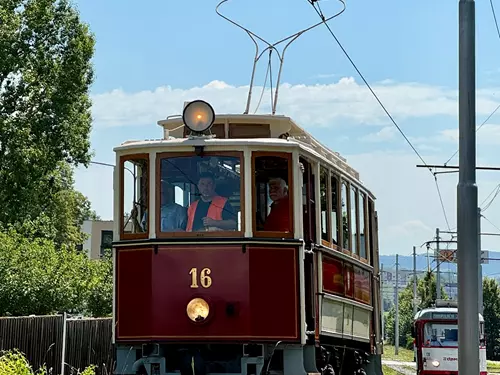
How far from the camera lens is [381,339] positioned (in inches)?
627

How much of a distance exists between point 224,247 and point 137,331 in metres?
1.26

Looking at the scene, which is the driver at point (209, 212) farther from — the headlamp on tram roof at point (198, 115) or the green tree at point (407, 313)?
the green tree at point (407, 313)

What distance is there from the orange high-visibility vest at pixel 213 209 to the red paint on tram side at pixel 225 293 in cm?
30

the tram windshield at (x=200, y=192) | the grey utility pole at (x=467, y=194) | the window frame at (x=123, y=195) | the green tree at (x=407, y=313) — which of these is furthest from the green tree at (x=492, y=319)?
the tram windshield at (x=200, y=192)

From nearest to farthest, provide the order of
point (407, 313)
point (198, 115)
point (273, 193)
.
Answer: point (273, 193) → point (198, 115) → point (407, 313)

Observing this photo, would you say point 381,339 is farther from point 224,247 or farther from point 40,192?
point 40,192

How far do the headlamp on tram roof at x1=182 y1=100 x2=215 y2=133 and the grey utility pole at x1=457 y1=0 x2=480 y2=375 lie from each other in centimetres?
260

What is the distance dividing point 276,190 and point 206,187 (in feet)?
2.46

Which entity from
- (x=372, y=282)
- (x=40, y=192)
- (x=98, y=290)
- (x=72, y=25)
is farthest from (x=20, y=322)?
(x=72, y=25)

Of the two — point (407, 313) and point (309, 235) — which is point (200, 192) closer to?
point (309, 235)

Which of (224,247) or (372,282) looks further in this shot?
(372,282)

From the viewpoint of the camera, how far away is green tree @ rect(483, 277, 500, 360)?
72.2m

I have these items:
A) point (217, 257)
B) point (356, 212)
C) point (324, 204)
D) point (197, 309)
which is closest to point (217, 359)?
point (197, 309)

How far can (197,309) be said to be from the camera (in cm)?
1060
